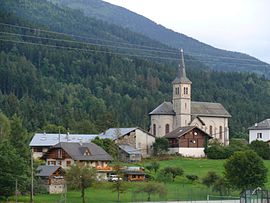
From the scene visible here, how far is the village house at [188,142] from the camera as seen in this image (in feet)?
346

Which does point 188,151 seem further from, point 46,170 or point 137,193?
point 137,193

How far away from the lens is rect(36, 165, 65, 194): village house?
71.4 metres

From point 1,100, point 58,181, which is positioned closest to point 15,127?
point 58,181

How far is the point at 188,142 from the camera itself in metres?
106

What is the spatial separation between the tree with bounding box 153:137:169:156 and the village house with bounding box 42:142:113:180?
17.9 m

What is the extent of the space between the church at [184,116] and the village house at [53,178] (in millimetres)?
41672

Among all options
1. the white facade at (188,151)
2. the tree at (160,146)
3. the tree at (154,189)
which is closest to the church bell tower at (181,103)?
the white facade at (188,151)

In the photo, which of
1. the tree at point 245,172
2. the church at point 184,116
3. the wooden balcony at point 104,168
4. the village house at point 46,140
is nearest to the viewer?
the tree at point 245,172

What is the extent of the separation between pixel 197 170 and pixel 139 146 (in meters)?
20.2

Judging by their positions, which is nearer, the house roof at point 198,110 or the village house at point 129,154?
the village house at point 129,154

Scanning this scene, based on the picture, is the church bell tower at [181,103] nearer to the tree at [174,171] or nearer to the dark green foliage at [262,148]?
the dark green foliage at [262,148]

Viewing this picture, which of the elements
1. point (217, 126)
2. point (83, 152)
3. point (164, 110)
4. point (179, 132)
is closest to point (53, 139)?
point (83, 152)

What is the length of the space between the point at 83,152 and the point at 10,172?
2179 centimetres

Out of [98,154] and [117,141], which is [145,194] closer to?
[98,154]
